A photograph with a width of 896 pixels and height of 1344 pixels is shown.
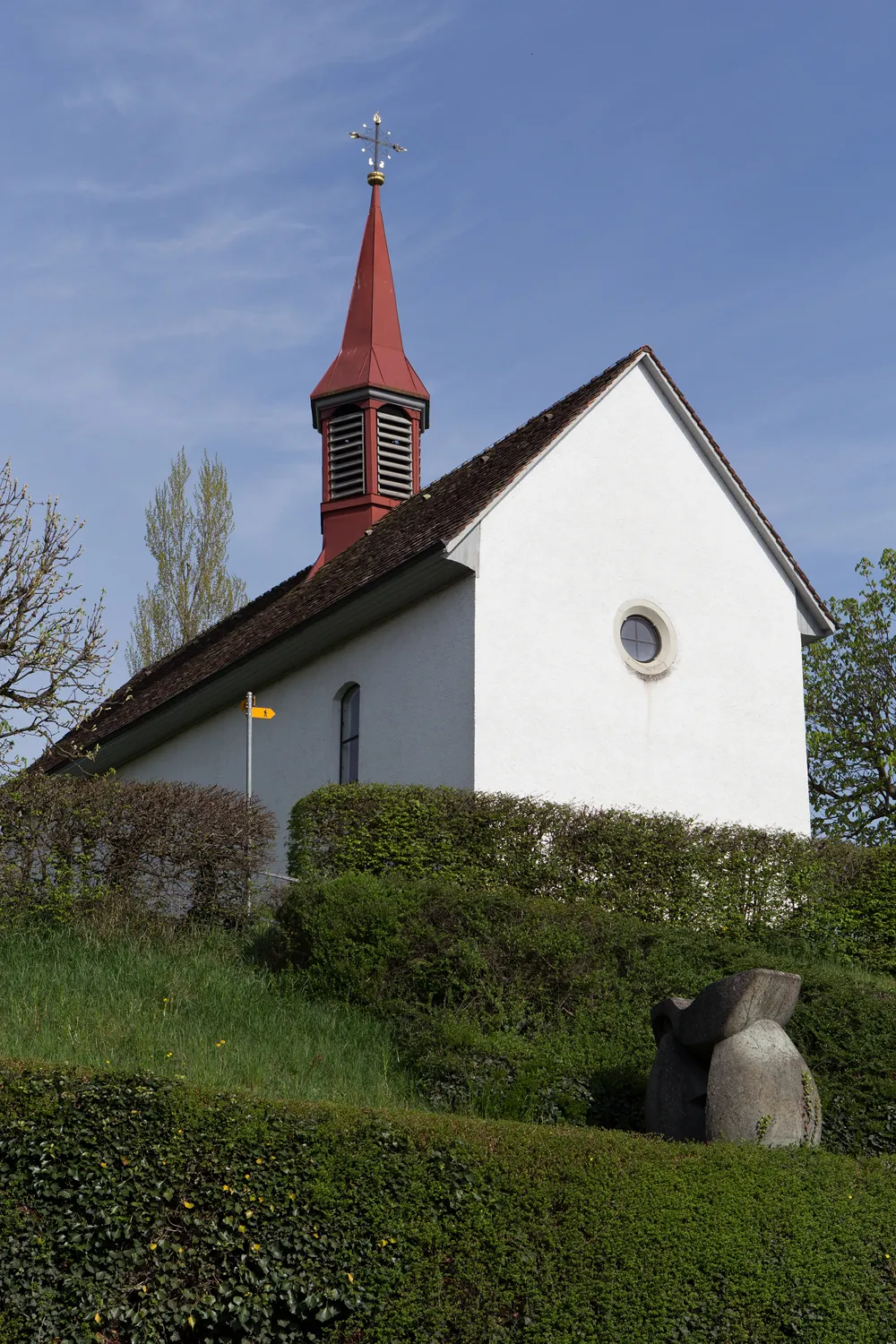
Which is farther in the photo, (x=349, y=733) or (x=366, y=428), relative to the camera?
(x=366, y=428)

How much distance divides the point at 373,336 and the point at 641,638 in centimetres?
1039

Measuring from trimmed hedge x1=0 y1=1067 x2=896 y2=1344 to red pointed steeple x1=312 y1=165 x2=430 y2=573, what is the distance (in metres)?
17.4

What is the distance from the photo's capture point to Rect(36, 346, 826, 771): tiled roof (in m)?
18.4

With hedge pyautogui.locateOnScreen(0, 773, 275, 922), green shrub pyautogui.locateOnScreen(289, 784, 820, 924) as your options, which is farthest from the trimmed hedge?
green shrub pyautogui.locateOnScreen(289, 784, 820, 924)

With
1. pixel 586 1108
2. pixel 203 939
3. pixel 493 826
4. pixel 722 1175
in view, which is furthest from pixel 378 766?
pixel 722 1175

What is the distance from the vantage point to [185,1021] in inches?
431

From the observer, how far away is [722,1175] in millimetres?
8609

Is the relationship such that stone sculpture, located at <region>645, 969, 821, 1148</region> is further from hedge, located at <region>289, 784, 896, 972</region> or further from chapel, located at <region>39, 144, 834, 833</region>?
chapel, located at <region>39, 144, 834, 833</region>

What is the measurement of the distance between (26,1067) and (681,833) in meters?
9.34

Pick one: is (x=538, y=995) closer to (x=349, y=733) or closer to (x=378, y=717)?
(x=378, y=717)

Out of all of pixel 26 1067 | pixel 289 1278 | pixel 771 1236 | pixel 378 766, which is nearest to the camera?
pixel 289 1278

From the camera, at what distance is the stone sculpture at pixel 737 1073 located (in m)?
9.48

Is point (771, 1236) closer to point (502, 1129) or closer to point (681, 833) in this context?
point (502, 1129)

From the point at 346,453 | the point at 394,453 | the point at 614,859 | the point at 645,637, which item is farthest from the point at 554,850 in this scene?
the point at 346,453
